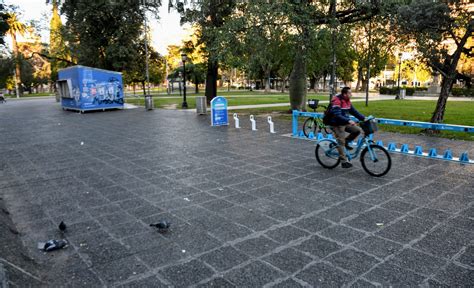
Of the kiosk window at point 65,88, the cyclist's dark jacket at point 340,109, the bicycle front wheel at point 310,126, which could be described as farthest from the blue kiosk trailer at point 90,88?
the cyclist's dark jacket at point 340,109

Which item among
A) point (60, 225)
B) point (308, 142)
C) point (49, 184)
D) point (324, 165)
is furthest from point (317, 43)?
point (60, 225)

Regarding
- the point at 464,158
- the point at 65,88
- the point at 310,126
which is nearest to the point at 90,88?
the point at 65,88

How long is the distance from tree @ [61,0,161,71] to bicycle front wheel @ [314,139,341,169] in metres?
24.3

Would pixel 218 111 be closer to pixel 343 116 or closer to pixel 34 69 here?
pixel 343 116

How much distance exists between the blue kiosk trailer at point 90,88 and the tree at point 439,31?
18816 mm

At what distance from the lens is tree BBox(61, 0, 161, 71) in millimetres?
27656

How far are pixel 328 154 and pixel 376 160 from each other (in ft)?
3.31

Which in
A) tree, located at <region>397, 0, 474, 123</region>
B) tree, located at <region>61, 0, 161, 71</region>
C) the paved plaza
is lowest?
the paved plaza

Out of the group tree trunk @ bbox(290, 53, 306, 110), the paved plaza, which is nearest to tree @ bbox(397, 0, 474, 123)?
the paved plaza

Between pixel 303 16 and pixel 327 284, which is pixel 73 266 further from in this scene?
pixel 303 16

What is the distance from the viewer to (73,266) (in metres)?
3.57

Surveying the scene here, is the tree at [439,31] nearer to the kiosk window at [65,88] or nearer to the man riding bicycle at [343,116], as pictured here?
the man riding bicycle at [343,116]

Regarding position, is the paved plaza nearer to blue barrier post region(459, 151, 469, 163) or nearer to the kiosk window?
blue barrier post region(459, 151, 469, 163)

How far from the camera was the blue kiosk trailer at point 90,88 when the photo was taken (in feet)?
75.0
